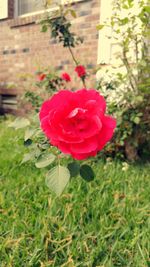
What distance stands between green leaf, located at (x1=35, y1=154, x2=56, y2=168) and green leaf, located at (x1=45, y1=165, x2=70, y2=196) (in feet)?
0.14

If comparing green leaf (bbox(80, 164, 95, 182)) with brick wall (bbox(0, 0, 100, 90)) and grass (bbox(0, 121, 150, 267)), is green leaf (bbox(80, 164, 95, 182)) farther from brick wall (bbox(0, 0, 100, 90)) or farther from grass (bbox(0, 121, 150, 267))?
brick wall (bbox(0, 0, 100, 90))

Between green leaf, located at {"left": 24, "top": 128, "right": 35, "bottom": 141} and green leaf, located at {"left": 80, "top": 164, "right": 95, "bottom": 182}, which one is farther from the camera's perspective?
green leaf, located at {"left": 24, "top": 128, "right": 35, "bottom": 141}

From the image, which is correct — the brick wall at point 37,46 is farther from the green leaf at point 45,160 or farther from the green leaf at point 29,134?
the green leaf at point 45,160

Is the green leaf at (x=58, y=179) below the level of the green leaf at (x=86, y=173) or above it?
above

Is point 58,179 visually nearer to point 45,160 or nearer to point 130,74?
point 45,160

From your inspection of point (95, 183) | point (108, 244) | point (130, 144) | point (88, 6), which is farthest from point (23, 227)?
point (88, 6)

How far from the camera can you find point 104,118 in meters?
0.75

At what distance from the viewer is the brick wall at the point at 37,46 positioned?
4.51 metres

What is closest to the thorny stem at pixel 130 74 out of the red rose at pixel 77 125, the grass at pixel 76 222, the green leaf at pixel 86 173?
the grass at pixel 76 222

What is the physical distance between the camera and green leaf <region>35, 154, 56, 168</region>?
2.91 feet

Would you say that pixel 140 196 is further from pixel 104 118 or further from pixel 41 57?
pixel 41 57

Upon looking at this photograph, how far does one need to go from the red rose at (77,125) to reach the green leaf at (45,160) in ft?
Result: 0.58

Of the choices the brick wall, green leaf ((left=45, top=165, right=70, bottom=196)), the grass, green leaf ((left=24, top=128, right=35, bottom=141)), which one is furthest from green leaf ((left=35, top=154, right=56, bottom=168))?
the brick wall

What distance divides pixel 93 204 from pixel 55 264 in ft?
1.98
